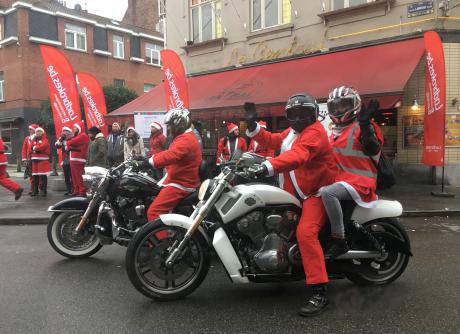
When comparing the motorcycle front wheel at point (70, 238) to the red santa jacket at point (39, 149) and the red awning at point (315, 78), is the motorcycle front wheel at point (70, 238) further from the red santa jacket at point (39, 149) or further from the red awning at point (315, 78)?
the red awning at point (315, 78)

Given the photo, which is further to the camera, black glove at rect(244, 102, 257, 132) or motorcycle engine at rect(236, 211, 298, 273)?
black glove at rect(244, 102, 257, 132)

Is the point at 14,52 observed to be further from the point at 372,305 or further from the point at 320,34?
the point at 372,305

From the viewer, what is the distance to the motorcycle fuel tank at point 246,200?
3525mm

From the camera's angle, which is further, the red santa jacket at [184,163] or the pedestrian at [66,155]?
the pedestrian at [66,155]

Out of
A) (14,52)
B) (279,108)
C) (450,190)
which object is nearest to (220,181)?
(279,108)

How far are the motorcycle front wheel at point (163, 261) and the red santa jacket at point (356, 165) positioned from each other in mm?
1401

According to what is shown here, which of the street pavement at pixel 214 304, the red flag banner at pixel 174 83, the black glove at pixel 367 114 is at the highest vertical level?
the red flag banner at pixel 174 83

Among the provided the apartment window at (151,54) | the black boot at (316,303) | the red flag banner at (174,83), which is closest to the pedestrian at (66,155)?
the red flag banner at (174,83)

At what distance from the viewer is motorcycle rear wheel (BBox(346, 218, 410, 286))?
397 cm

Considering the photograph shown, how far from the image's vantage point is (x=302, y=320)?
3385mm

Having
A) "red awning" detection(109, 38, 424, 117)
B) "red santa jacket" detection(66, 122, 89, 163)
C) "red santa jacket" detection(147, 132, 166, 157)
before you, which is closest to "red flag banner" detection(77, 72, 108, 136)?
"red awning" detection(109, 38, 424, 117)

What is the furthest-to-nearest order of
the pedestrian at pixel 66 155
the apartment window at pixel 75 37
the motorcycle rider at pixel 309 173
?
the apartment window at pixel 75 37 < the pedestrian at pixel 66 155 < the motorcycle rider at pixel 309 173

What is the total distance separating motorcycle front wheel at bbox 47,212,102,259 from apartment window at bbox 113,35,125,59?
27.7m

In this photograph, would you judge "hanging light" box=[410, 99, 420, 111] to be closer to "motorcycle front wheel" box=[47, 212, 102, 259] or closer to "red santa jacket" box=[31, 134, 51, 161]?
"motorcycle front wheel" box=[47, 212, 102, 259]
